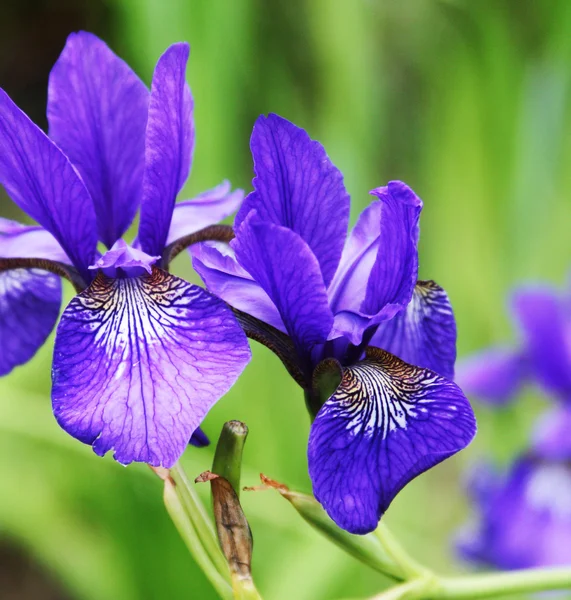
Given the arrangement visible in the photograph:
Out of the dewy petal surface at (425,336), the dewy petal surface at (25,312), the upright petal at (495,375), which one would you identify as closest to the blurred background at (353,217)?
the upright petal at (495,375)

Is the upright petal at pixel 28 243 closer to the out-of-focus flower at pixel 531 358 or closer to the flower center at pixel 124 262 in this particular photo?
the flower center at pixel 124 262

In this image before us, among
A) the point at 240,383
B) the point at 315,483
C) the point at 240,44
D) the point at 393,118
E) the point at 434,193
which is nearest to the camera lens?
the point at 315,483

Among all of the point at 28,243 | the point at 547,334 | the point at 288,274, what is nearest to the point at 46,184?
the point at 28,243

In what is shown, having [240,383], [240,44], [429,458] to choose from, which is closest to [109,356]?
[429,458]

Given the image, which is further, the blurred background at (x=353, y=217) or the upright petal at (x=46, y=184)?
the blurred background at (x=353, y=217)

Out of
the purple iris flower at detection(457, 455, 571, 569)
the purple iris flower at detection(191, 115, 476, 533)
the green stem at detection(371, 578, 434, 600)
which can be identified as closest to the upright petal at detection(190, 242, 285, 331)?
the purple iris flower at detection(191, 115, 476, 533)

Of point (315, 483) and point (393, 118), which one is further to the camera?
point (393, 118)

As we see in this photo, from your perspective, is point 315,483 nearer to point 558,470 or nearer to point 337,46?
point 558,470
